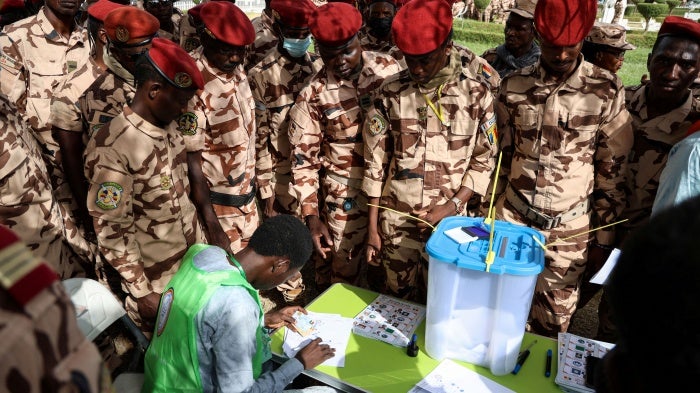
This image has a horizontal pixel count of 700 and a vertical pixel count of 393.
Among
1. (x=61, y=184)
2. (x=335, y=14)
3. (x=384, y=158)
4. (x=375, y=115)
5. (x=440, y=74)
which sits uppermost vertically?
(x=335, y=14)

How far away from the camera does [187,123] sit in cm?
271

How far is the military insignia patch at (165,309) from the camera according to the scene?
159 centimetres

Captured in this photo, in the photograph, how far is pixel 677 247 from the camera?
0.58 meters

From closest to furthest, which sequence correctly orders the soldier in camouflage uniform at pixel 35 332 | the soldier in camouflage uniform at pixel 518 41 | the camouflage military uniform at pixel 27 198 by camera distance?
1. the soldier in camouflage uniform at pixel 35 332
2. the camouflage military uniform at pixel 27 198
3. the soldier in camouflage uniform at pixel 518 41

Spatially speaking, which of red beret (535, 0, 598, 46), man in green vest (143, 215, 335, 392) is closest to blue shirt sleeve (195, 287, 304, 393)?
man in green vest (143, 215, 335, 392)

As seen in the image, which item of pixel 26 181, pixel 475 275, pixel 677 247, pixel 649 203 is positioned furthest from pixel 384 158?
pixel 677 247

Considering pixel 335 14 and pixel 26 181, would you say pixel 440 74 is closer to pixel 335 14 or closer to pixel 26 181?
pixel 335 14

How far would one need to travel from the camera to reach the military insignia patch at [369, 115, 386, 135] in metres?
2.57

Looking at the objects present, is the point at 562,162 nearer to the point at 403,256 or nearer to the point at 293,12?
the point at 403,256

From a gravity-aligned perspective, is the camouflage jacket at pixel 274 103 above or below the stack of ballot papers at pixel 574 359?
above

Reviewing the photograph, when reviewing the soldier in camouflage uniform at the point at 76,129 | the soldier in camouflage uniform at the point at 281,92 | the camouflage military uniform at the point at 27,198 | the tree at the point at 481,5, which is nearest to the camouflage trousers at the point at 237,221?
the soldier in camouflage uniform at the point at 281,92

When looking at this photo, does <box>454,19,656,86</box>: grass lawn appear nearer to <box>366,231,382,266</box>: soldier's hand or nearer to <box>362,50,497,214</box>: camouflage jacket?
<box>362,50,497,214</box>: camouflage jacket

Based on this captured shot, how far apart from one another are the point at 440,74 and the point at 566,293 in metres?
1.39

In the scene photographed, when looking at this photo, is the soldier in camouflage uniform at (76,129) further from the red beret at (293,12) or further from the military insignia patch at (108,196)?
the red beret at (293,12)
